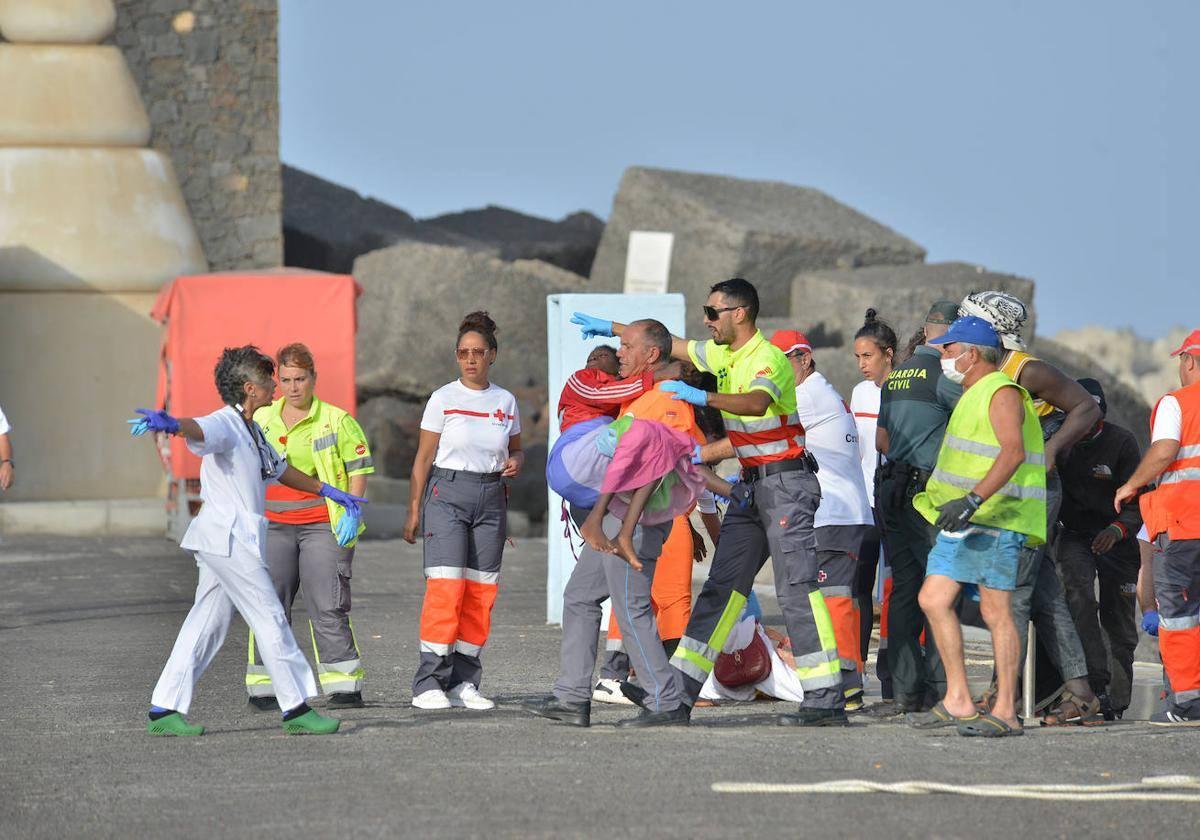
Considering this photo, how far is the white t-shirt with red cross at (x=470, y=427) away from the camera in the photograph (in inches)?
349

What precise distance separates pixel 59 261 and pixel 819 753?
565 inches

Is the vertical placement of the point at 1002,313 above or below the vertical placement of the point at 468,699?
above

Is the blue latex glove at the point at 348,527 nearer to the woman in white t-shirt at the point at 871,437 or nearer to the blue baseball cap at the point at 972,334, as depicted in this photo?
the woman in white t-shirt at the point at 871,437

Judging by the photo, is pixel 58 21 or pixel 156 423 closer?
pixel 156 423

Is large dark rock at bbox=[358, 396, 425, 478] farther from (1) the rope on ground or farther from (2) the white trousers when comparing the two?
(1) the rope on ground

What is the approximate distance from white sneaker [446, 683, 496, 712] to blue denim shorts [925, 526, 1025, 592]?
6.96ft

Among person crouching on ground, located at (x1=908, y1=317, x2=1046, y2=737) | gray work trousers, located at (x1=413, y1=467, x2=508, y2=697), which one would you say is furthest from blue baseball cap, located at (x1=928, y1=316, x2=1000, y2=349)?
gray work trousers, located at (x1=413, y1=467, x2=508, y2=697)

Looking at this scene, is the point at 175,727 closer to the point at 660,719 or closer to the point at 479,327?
the point at 660,719

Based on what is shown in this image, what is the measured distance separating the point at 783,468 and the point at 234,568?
2256 millimetres

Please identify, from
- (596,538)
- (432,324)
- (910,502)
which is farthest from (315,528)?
(432,324)

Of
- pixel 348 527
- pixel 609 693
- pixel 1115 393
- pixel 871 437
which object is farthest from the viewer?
pixel 1115 393

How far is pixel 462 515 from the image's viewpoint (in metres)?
8.84

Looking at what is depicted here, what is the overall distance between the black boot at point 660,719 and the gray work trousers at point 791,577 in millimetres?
104

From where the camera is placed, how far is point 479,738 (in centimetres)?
782
